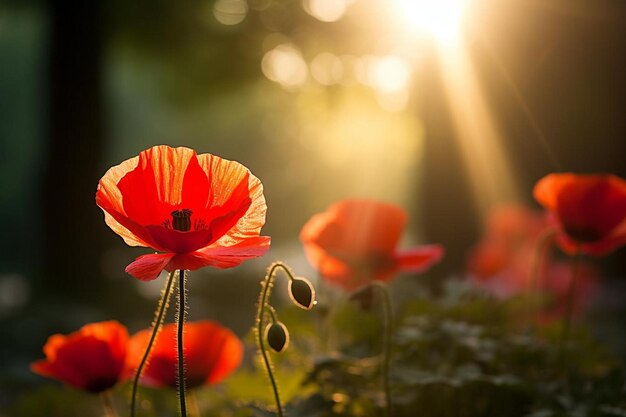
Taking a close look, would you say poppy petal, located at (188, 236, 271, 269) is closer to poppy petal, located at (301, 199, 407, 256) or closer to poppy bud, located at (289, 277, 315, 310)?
poppy bud, located at (289, 277, 315, 310)

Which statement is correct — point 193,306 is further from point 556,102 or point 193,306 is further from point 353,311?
point 353,311

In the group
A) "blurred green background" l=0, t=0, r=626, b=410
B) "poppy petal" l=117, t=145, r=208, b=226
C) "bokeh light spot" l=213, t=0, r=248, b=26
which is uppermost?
"bokeh light spot" l=213, t=0, r=248, b=26

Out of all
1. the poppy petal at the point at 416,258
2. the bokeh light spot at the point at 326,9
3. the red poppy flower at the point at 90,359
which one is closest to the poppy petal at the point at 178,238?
the red poppy flower at the point at 90,359

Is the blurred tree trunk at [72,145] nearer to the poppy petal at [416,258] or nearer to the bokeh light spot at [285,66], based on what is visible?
the bokeh light spot at [285,66]

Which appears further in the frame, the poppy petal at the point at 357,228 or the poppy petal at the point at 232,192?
the poppy petal at the point at 357,228

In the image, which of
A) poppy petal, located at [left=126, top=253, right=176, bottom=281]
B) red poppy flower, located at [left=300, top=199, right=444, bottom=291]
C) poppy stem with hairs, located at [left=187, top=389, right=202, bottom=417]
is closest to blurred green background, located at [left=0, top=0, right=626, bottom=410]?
poppy stem with hairs, located at [left=187, top=389, right=202, bottom=417]

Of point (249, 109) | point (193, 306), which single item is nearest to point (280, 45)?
point (193, 306)

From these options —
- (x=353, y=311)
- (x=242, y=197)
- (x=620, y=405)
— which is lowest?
(x=620, y=405)
